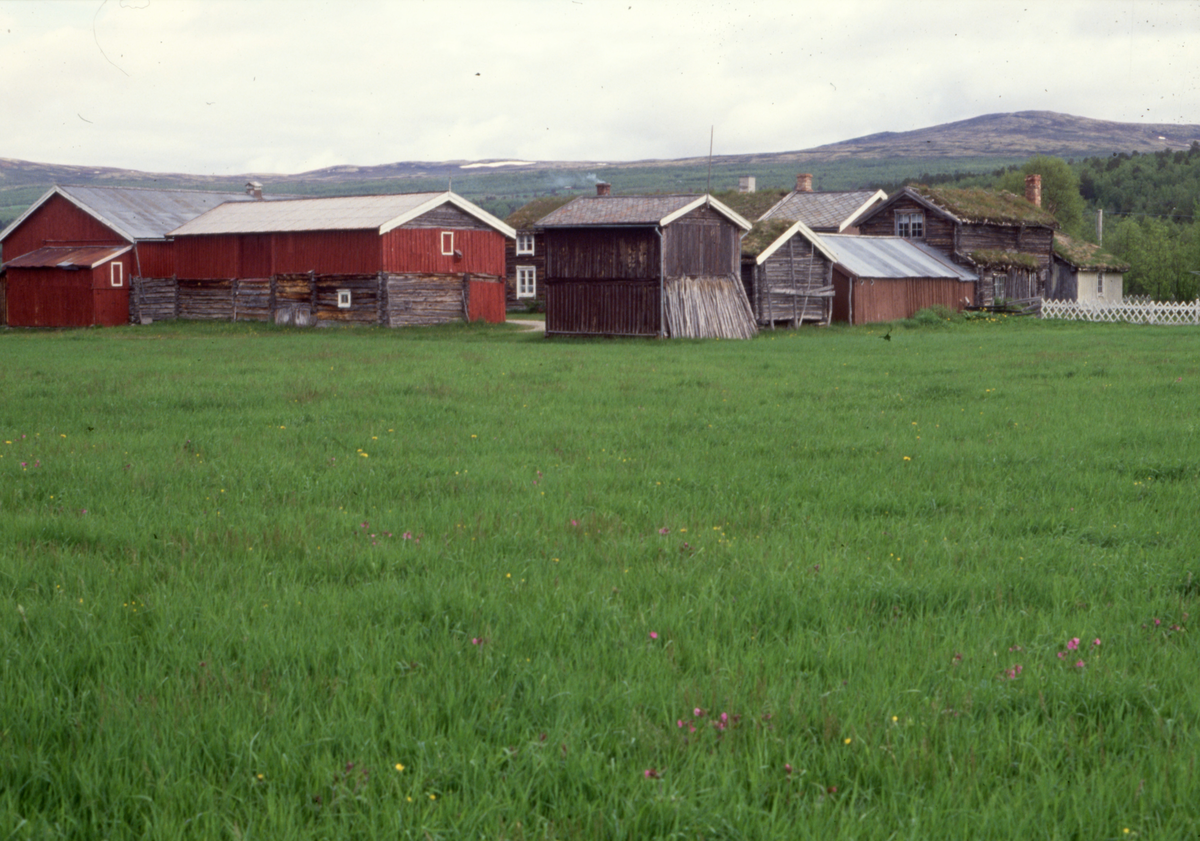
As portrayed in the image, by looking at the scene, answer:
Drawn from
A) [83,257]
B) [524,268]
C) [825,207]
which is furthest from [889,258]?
[83,257]

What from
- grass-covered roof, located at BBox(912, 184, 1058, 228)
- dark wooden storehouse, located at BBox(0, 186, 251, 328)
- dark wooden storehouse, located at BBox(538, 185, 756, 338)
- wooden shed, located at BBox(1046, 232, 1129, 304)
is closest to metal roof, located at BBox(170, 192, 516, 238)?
dark wooden storehouse, located at BBox(0, 186, 251, 328)

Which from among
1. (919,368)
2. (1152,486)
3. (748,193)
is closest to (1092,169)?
(748,193)

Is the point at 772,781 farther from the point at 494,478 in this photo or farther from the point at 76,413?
the point at 76,413

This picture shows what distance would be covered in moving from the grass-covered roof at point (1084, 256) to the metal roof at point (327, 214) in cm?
3591

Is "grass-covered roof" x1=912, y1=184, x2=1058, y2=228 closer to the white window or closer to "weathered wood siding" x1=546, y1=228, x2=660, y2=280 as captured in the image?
the white window

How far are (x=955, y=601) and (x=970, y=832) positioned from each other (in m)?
2.51

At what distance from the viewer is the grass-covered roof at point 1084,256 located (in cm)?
6247

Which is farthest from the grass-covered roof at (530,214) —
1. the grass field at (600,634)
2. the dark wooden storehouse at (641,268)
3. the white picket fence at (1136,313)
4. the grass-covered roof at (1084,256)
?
the grass field at (600,634)

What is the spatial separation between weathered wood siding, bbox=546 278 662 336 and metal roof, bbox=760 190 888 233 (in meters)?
24.7

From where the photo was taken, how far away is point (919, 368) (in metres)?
21.6

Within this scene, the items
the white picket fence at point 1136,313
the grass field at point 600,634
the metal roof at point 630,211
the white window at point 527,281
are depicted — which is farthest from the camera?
the white window at point 527,281

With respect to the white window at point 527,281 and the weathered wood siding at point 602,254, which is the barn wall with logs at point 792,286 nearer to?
the weathered wood siding at point 602,254

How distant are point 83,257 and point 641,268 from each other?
27.9 m

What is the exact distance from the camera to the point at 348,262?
4412 cm
